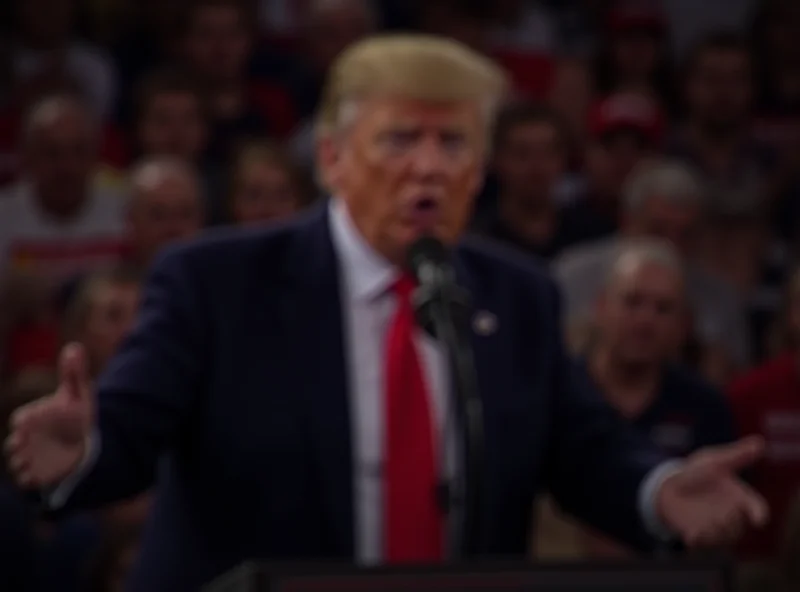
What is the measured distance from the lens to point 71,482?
3.33 meters

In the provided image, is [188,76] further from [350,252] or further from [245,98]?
[350,252]

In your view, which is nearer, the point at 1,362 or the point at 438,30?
the point at 1,362

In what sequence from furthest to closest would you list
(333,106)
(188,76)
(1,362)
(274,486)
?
(188,76) < (1,362) < (333,106) < (274,486)

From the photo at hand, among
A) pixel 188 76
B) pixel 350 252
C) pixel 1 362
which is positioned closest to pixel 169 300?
pixel 350 252

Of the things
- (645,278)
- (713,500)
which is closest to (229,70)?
(645,278)

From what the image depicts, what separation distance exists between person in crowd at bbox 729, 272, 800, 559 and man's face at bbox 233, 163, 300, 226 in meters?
1.51

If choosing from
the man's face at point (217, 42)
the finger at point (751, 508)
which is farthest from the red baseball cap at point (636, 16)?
the finger at point (751, 508)

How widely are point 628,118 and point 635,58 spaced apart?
2.31 ft

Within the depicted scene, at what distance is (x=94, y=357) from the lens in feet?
21.8

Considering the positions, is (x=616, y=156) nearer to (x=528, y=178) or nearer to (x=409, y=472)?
(x=528, y=178)

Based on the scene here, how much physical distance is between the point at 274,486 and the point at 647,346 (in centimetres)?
304

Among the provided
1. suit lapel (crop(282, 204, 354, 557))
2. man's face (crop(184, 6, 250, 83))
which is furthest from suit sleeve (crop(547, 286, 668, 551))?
man's face (crop(184, 6, 250, 83))

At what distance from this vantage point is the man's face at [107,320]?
6.64 m

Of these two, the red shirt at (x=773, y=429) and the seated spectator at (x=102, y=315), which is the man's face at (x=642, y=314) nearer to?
the red shirt at (x=773, y=429)
